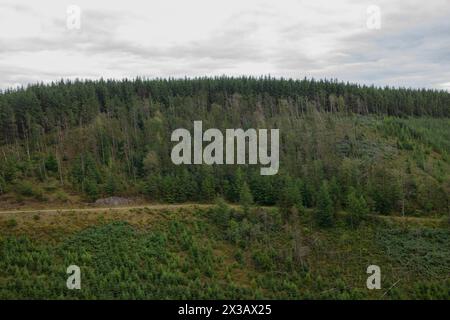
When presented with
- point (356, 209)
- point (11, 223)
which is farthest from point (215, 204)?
→ point (11, 223)

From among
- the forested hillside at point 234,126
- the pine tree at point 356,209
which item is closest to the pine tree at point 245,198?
the forested hillside at point 234,126

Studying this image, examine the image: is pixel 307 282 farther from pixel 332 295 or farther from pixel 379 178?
pixel 379 178

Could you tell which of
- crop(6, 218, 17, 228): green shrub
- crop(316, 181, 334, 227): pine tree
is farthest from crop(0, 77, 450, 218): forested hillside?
crop(6, 218, 17, 228): green shrub

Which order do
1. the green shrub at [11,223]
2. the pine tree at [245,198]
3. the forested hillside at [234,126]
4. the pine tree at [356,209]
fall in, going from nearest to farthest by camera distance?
the green shrub at [11,223], the pine tree at [356,209], the pine tree at [245,198], the forested hillside at [234,126]

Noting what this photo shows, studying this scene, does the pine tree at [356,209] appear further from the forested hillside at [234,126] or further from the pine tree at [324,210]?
the pine tree at [324,210]

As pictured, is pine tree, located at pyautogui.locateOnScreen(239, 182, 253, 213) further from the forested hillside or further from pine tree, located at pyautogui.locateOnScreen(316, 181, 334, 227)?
pine tree, located at pyautogui.locateOnScreen(316, 181, 334, 227)

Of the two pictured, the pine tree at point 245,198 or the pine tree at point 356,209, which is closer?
the pine tree at point 356,209

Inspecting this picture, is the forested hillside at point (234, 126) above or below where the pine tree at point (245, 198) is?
above
